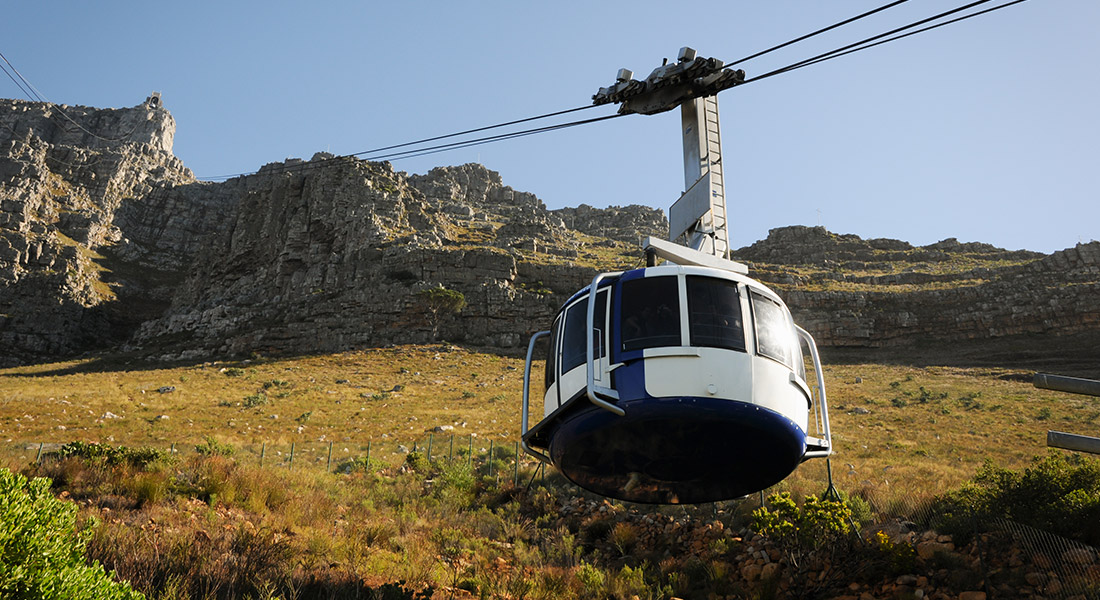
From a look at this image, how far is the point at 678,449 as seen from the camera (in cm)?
745

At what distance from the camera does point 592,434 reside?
24.4ft

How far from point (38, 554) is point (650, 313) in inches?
261

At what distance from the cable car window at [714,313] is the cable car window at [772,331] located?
31 centimetres

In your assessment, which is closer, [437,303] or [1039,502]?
[1039,502]

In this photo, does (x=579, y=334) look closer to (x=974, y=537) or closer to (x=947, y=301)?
(x=974, y=537)

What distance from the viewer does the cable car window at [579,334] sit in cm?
743

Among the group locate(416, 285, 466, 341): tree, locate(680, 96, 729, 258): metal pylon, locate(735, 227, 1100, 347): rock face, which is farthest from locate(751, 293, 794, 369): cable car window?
locate(735, 227, 1100, 347): rock face

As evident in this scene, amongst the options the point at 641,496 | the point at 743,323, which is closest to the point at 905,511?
the point at 641,496

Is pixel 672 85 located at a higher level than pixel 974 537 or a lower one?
higher

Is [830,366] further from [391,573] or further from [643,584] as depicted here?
[391,573]

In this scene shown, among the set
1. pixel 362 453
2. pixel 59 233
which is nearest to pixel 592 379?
pixel 362 453

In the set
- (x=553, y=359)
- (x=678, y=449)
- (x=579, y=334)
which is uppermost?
(x=579, y=334)

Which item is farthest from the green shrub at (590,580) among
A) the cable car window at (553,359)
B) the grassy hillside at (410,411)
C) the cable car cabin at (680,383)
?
the grassy hillside at (410,411)

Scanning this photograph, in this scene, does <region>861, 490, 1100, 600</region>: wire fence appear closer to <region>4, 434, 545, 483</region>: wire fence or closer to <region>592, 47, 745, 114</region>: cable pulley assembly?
<region>592, 47, 745, 114</region>: cable pulley assembly
